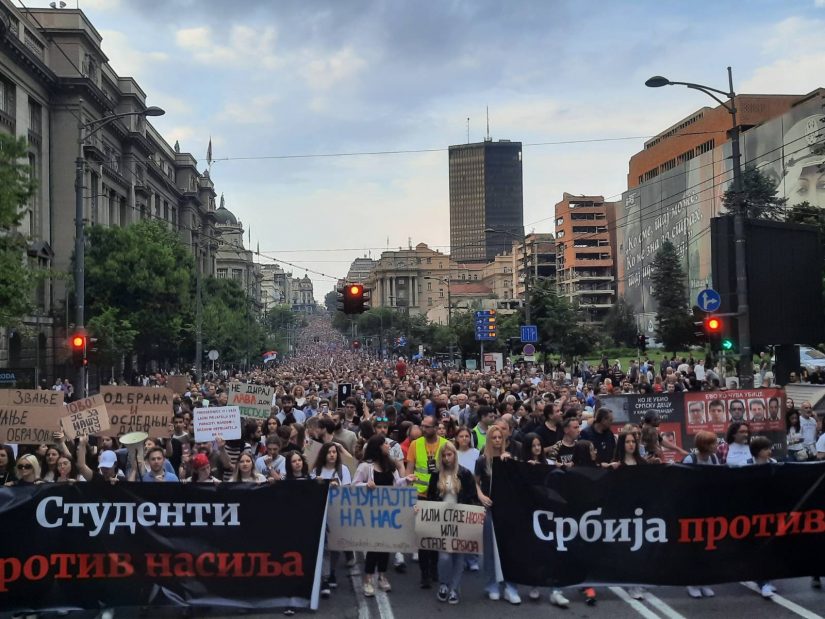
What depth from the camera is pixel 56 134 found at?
49656mm

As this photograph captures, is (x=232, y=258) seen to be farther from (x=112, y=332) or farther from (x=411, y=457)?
(x=411, y=457)

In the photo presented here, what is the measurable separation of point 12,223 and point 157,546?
17.9 m

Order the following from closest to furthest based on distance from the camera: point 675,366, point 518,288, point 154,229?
point 675,366 → point 154,229 → point 518,288

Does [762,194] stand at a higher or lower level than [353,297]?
higher

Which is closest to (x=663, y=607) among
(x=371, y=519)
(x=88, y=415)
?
(x=371, y=519)

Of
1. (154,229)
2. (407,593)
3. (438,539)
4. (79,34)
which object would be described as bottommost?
(407,593)

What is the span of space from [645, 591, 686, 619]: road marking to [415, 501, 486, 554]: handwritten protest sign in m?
1.60

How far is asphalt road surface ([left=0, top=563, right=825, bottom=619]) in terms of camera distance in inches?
311

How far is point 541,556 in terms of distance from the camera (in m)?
8.32

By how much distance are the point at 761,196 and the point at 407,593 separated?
6135 centimetres

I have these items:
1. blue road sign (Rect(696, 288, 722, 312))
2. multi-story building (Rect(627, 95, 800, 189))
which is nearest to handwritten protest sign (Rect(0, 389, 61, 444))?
blue road sign (Rect(696, 288, 722, 312))

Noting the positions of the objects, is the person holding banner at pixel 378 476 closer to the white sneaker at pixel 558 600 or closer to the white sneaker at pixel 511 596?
the white sneaker at pixel 511 596

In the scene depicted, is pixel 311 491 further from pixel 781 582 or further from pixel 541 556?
pixel 781 582

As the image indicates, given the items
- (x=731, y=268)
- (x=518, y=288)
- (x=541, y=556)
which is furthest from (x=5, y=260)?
(x=518, y=288)
